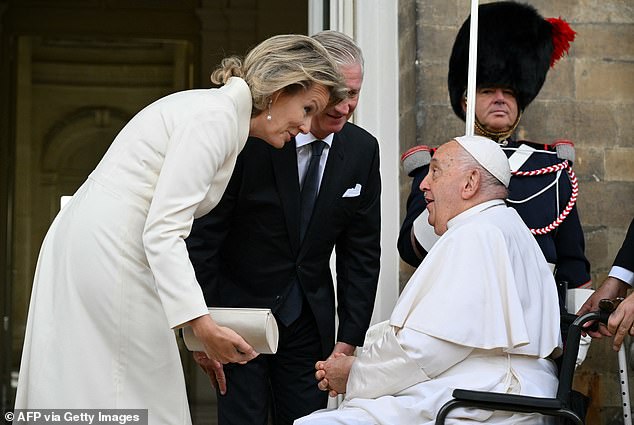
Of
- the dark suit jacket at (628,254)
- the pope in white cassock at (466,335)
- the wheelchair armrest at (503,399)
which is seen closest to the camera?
the wheelchair armrest at (503,399)

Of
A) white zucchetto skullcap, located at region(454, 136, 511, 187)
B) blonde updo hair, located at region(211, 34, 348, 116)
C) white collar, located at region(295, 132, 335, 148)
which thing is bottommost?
white zucchetto skullcap, located at region(454, 136, 511, 187)

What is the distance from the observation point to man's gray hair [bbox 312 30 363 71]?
4.28 m

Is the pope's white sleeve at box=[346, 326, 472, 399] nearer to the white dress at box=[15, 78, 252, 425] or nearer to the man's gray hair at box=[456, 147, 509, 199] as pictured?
the man's gray hair at box=[456, 147, 509, 199]

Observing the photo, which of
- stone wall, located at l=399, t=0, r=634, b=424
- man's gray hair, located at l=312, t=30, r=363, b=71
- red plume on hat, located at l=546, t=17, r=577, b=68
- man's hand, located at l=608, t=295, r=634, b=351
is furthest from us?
stone wall, located at l=399, t=0, r=634, b=424

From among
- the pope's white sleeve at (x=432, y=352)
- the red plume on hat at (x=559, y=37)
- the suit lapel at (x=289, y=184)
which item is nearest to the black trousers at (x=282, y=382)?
the suit lapel at (x=289, y=184)

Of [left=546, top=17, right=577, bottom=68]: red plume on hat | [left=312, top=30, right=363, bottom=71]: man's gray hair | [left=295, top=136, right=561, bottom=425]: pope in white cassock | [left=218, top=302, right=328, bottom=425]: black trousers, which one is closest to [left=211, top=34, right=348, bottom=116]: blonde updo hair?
[left=312, top=30, right=363, bottom=71]: man's gray hair

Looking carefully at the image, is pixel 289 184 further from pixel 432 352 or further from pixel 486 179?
pixel 432 352

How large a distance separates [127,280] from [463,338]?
1.02 metres

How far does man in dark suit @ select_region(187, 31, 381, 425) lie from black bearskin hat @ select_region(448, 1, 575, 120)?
86cm

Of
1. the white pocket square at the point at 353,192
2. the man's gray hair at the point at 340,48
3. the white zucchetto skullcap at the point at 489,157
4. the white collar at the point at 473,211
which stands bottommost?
the white collar at the point at 473,211

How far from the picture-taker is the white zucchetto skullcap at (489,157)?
4082mm

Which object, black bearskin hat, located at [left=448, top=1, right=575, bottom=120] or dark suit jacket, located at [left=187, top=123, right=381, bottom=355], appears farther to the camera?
black bearskin hat, located at [left=448, top=1, right=575, bottom=120]

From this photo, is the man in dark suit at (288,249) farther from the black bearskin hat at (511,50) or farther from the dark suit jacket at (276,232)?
the black bearskin hat at (511,50)

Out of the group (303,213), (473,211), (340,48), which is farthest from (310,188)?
(473,211)
